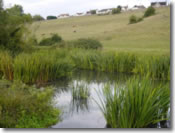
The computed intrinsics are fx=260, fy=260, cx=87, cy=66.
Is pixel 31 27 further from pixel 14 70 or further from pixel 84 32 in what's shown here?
pixel 84 32

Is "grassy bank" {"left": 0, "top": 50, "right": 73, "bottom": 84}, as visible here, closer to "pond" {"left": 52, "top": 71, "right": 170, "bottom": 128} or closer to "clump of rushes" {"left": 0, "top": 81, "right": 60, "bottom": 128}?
"pond" {"left": 52, "top": 71, "right": 170, "bottom": 128}

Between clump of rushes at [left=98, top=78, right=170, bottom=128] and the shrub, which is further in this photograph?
the shrub

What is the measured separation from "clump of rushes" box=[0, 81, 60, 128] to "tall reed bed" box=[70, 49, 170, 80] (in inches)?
158

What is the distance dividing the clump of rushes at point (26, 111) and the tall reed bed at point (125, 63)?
13.2 feet

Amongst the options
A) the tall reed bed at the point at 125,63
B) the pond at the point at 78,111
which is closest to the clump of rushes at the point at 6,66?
the pond at the point at 78,111

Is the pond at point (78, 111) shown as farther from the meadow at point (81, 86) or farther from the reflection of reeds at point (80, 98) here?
the meadow at point (81, 86)

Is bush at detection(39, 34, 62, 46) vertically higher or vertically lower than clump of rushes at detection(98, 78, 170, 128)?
higher

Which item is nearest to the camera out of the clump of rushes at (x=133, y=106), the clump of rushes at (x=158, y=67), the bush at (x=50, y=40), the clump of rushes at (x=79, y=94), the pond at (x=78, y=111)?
the clump of rushes at (x=133, y=106)

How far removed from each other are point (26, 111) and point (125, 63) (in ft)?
19.6

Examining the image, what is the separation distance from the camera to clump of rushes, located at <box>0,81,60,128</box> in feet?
12.4

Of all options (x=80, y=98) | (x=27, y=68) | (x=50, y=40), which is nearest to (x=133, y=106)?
(x=80, y=98)

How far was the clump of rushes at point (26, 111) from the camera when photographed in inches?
149

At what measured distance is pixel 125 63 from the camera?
9445mm

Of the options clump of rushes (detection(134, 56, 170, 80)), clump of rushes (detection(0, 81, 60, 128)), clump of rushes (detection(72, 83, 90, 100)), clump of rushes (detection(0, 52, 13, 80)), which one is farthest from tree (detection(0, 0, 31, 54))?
clump of rushes (detection(0, 81, 60, 128))
